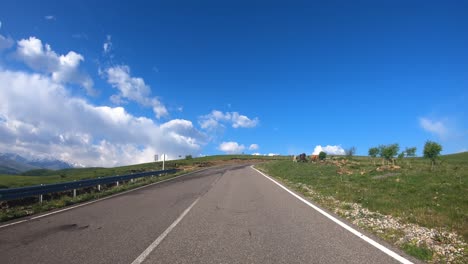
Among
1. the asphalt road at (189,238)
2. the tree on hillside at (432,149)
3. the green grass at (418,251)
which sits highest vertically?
the tree on hillside at (432,149)

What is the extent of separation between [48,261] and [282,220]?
5563 millimetres

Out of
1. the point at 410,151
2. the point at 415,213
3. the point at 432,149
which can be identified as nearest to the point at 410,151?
the point at 410,151

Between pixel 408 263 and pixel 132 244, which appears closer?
pixel 408 263

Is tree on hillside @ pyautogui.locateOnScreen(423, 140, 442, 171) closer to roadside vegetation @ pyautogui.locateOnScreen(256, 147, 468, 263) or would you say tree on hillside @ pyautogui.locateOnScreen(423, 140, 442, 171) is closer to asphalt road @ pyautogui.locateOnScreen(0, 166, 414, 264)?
roadside vegetation @ pyautogui.locateOnScreen(256, 147, 468, 263)

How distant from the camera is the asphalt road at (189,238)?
18.1ft

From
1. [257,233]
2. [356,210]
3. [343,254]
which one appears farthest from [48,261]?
[356,210]

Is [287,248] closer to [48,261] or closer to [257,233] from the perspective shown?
[257,233]

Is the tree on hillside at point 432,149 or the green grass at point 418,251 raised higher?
the tree on hillside at point 432,149

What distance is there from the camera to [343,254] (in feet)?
18.4

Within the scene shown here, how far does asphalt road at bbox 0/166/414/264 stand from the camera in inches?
217

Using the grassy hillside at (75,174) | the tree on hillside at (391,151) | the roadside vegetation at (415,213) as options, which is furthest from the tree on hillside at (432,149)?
the grassy hillside at (75,174)

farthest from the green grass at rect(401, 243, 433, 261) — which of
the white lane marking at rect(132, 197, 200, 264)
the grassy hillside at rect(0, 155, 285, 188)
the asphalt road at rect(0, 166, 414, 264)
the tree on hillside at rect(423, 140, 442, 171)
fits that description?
the tree on hillside at rect(423, 140, 442, 171)

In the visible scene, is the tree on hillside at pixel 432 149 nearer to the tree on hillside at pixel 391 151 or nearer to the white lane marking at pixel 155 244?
the tree on hillside at pixel 391 151

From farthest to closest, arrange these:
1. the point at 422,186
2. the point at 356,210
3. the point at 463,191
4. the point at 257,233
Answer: the point at 422,186
the point at 463,191
the point at 356,210
the point at 257,233
